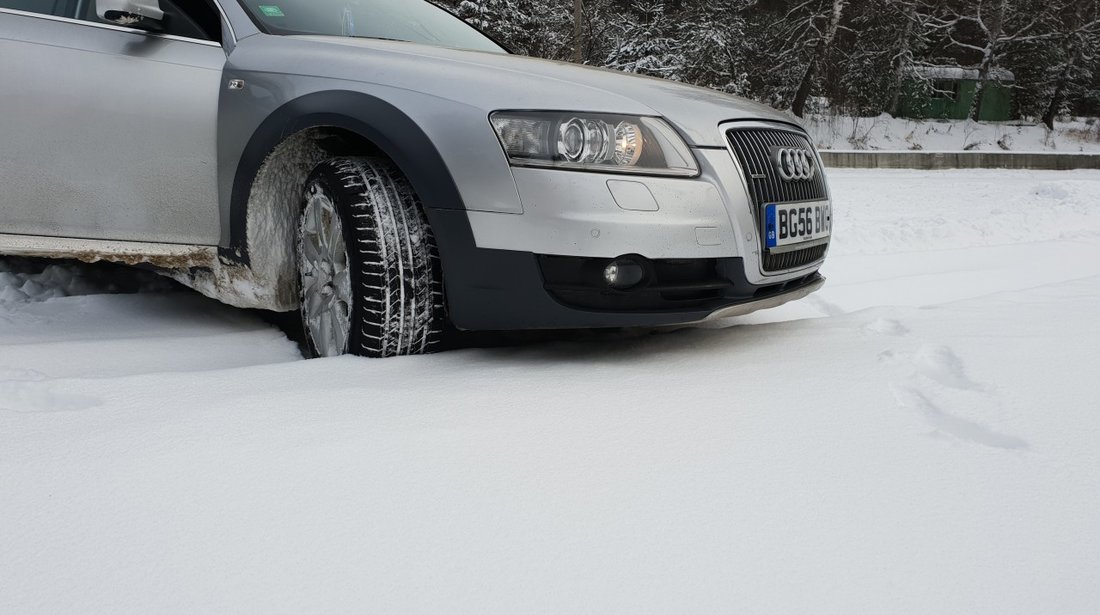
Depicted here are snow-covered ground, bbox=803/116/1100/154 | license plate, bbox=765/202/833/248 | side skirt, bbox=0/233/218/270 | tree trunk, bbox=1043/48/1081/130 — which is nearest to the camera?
license plate, bbox=765/202/833/248

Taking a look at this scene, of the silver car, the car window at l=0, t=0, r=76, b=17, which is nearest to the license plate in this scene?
the silver car

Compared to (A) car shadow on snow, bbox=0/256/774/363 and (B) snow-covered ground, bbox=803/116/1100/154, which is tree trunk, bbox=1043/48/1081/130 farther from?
(A) car shadow on snow, bbox=0/256/774/363

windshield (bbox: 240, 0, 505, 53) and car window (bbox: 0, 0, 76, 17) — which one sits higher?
windshield (bbox: 240, 0, 505, 53)

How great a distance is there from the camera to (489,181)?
2311 millimetres

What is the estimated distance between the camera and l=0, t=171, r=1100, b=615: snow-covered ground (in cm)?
131

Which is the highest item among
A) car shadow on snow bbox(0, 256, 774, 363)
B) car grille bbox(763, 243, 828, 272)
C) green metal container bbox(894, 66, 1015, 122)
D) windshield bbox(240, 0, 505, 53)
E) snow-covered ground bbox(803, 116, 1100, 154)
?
green metal container bbox(894, 66, 1015, 122)

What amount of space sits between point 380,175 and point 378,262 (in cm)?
27

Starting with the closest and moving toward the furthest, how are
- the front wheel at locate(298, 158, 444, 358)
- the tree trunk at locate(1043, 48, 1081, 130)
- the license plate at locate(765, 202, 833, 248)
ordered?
the front wheel at locate(298, 158, 444, 358)
the license plate at locate(765, 202, 833, 248)
the tree trunk at locate(1043, 48, 1081, 130)

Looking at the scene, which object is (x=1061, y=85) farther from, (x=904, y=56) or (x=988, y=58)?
(x=904, y=56)

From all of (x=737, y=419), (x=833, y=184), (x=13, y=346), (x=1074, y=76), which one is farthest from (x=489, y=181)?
(x=1074, y=76)

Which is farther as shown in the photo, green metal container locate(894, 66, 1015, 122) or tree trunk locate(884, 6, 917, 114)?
green metal container locate(894, 66, 1015, 122)

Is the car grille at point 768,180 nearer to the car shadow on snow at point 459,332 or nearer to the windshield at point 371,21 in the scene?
the car shadow on snow at point 459,332

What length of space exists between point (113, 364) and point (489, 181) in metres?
1.21

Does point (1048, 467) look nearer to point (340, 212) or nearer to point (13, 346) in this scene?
point (340, 212)
